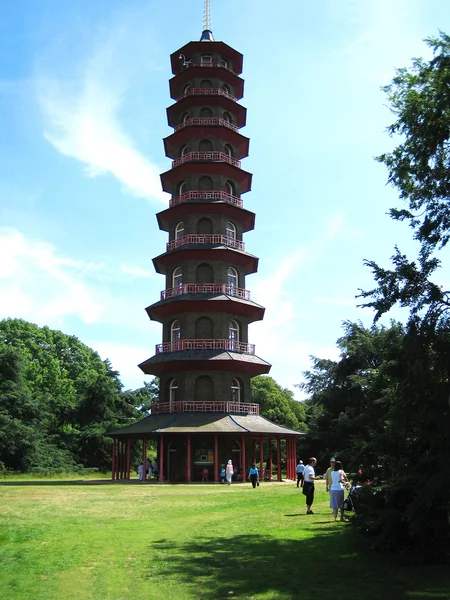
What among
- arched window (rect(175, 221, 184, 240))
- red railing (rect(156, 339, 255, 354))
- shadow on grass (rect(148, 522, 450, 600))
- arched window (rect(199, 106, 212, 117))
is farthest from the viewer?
arched window (rect(199, 106, 212, 117))

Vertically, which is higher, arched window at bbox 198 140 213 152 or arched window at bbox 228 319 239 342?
arched window at bbox 198 140 213 152

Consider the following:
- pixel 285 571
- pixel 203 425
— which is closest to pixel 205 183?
pixel 203 425

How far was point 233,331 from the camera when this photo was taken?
3422 centimetres

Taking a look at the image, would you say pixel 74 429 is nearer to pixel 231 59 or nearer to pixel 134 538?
pixel 231 59

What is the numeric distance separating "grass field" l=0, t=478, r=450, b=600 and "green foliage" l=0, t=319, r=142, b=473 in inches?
999

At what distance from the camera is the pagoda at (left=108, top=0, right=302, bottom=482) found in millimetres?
31281

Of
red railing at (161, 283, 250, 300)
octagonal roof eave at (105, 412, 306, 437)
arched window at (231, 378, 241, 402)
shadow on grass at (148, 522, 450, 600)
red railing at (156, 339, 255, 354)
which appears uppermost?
red railing at (161, 283, 250, 300)

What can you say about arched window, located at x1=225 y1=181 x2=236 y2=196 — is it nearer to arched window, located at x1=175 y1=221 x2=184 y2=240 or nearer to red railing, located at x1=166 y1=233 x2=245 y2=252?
red railing, located at x1=166 y1=233 x2=245 y2=252

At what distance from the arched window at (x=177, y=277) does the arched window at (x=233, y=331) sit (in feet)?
13.5

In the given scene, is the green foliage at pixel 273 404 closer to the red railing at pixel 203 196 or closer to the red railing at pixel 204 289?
the red railing at pixel 204 289

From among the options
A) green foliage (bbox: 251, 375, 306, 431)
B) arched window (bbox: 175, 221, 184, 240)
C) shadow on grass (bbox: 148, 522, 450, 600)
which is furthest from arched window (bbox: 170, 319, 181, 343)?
shadow on grass (bbox: 148, 522, 450, 600)

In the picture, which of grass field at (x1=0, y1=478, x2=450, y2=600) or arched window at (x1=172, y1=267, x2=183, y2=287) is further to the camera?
arched window at (x1=172, y1=267, x2=183, y2=287)

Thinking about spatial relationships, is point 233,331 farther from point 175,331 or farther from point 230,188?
point 230,188

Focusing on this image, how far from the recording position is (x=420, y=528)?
27.6 feet
